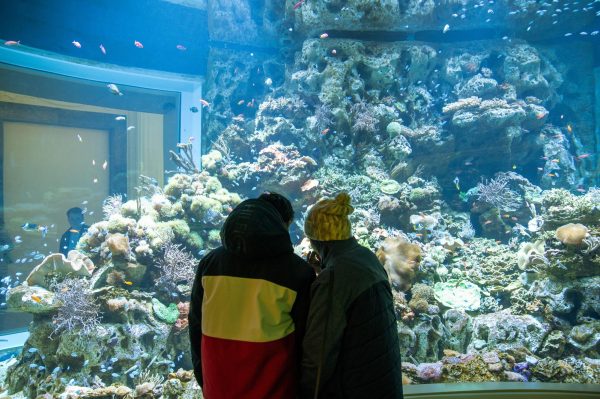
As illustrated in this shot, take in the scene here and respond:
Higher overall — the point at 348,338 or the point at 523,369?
the point at 348,338

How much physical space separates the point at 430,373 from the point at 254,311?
A: 3.61 meters

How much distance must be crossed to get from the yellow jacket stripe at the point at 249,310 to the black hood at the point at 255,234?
0.43 ft

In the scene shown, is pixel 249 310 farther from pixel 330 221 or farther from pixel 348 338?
pixel 330 221

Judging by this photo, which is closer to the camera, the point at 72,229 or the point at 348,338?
the point at 348,338

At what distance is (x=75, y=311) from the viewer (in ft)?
17.6

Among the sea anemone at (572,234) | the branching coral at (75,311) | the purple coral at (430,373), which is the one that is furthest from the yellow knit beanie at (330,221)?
the sea anemone at (572,234)

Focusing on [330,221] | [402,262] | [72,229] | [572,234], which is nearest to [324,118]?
[402,262]

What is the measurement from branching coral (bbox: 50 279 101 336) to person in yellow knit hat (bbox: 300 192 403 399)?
521 cm

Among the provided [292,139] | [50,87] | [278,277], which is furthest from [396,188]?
[50,87]

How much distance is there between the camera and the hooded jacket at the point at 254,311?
1473 millimetres

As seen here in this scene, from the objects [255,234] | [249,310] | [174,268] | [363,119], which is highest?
[363,119]

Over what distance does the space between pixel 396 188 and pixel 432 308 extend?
4.23 m

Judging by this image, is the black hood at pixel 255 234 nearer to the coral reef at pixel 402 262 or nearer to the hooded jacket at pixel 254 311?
the hooded jacket at pixel 254 311

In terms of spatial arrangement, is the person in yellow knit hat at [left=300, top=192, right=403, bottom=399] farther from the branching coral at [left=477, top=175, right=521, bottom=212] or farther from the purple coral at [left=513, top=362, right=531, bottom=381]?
the branching coral at [left=477, top=175, right=521, bottom=212]
